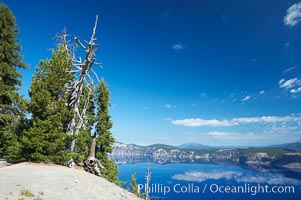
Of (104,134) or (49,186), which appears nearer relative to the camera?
(49,186)

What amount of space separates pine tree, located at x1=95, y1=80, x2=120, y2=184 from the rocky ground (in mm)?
16444

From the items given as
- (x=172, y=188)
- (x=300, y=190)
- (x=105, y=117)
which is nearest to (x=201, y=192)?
(x=172, y=188)

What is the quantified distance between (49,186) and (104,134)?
21304mm

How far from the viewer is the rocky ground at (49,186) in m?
11.2

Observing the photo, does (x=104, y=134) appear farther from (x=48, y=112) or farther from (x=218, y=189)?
(x=218, y=189)

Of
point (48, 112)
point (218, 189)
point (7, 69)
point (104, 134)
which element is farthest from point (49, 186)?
point (218, 189)

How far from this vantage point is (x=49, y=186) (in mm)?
12727

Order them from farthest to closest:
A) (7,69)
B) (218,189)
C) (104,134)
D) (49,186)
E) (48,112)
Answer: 1. (218,189)
2. (104,134)
3. (7,69)
4. (48,112)
5. (49,186)

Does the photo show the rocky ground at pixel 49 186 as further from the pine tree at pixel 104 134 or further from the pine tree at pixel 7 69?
the pine tree at pixel 104 134

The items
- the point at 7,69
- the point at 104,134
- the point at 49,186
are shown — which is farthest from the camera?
the point at 104,134

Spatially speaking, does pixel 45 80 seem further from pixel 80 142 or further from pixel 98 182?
pixel 80 142

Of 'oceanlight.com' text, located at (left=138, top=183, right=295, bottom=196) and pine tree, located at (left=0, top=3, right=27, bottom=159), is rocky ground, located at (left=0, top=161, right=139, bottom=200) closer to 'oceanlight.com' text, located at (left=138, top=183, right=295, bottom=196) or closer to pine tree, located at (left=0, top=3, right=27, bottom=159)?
pine tree, located at (left=0, top=3, right=27, bottom=159)

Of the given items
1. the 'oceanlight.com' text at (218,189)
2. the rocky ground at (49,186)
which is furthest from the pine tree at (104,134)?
the 'oceanlight.com' text at (218,189)

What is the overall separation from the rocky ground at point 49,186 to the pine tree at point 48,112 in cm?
164
